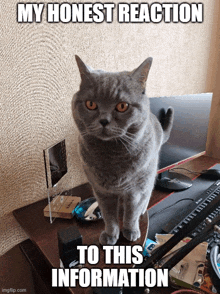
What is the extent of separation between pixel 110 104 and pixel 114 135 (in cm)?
7

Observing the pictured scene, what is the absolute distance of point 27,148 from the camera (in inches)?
33.2

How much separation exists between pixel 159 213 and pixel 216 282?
0.42 m

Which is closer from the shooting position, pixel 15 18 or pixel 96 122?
pixel 96 122

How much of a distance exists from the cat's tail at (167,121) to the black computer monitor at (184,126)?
0.09 ft

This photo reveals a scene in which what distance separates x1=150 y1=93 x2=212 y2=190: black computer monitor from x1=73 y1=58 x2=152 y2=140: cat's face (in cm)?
43

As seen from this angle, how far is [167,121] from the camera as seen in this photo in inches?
39.3

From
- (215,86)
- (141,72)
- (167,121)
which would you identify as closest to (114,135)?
(141,72)

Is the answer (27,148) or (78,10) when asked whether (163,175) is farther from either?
(78,10)

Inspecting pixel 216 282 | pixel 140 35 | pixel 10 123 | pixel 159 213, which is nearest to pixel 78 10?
pixel 140 35

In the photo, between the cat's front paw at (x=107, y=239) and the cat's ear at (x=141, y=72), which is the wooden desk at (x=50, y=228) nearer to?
the cat's front paw at (x=107, y=239)

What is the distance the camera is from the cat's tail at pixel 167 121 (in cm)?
99

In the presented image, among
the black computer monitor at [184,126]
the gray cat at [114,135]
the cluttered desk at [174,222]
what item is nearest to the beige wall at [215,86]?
the cluttered desk at [174,222]

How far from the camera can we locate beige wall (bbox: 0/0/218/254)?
75 centimetres

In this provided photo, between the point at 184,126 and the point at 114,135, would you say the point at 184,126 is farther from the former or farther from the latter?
the point at 114,135
